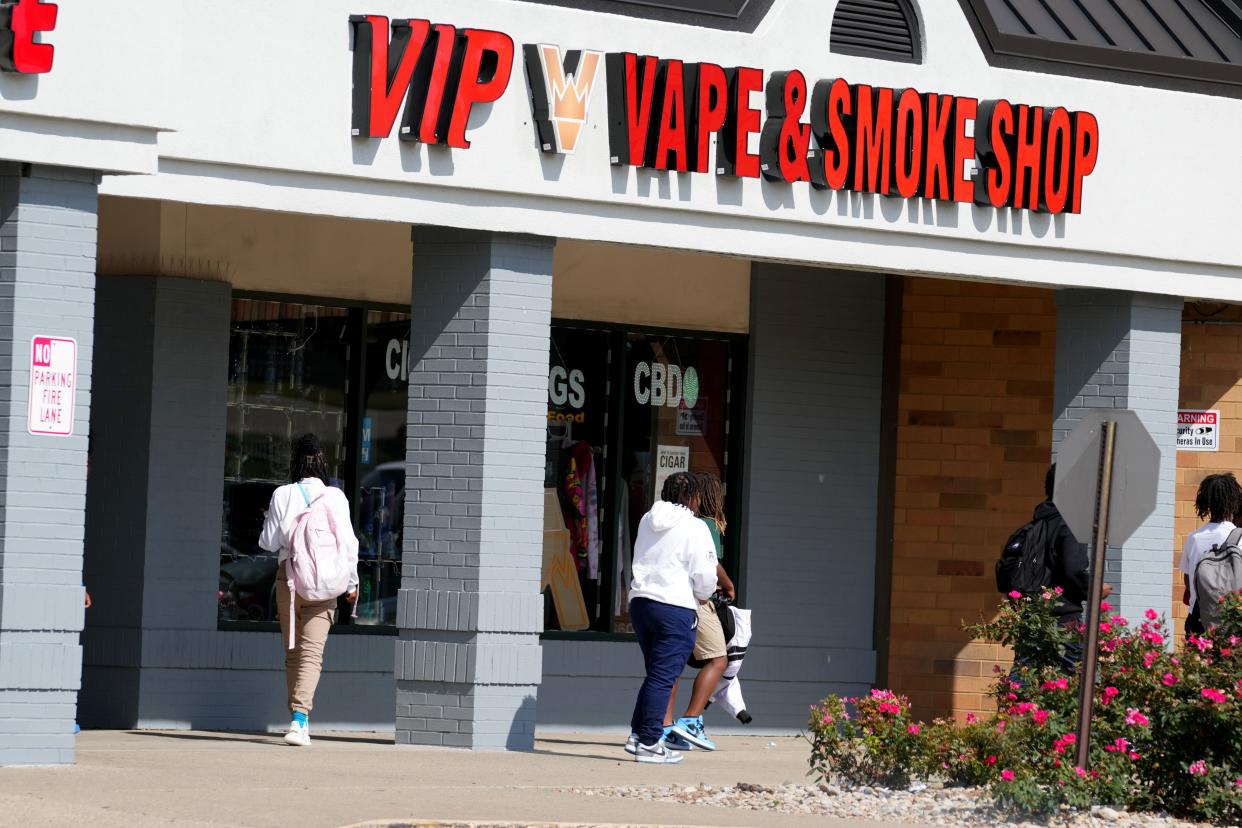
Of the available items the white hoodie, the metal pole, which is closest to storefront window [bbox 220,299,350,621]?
the white hoodie

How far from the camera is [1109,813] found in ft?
35.9

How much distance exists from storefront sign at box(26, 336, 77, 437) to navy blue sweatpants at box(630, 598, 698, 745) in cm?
345

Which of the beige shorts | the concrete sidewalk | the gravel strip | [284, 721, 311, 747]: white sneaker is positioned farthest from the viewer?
the beige shorts

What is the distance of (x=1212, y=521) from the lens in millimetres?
13867

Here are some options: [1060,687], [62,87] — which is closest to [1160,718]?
[1060,687]

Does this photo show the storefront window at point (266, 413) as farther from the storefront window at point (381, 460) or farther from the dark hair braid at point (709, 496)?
the dark hair braid at point (709, 496)

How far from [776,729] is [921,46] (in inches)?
212

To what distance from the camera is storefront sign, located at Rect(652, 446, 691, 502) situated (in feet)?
55.4

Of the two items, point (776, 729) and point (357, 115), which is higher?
point (357, 115)

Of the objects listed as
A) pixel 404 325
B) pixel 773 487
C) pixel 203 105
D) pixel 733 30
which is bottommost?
pixel 773 487

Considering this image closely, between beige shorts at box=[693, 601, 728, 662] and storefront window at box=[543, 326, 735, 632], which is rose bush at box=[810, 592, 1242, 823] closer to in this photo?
beige shorts at box=[693, 601, 728, 662]

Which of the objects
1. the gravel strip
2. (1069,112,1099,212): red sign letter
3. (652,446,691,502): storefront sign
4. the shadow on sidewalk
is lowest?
the shadow on sidewalk

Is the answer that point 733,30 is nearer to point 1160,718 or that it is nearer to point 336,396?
point 336,396

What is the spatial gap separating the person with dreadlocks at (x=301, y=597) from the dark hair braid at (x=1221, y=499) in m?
5.29
